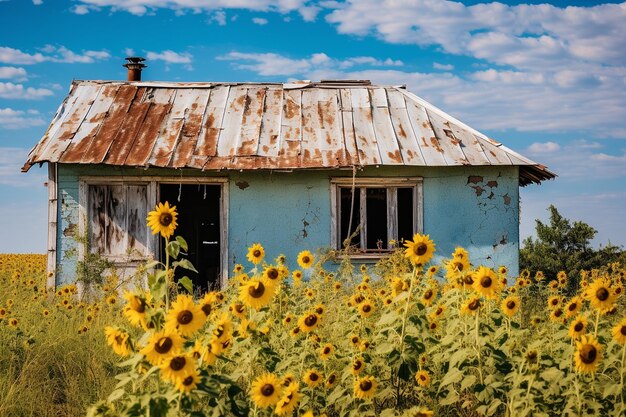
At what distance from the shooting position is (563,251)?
13430mm

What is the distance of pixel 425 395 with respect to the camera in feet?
14.6

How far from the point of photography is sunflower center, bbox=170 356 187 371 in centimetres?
265

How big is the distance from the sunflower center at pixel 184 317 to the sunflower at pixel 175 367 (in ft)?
0.59

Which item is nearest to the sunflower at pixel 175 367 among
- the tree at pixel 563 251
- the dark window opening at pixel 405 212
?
the dark window opening at pixel 405 212

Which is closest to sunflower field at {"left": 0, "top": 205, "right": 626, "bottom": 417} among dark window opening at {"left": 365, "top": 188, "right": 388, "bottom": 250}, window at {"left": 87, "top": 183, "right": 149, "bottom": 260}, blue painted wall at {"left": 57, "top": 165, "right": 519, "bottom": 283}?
blue painted wall at {"left": 57, "top": 165, "right": 519, "bottom": 283}

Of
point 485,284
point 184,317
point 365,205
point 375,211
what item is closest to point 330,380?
point 485,284

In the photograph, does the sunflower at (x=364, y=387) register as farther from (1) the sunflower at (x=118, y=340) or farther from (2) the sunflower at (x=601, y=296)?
(2) the sunflower at (x=601, y=296)

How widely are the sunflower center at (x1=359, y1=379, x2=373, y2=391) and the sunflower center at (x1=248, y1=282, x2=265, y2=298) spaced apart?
75cm

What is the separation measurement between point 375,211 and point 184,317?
8374mm

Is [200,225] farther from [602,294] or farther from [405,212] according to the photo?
[602,294]

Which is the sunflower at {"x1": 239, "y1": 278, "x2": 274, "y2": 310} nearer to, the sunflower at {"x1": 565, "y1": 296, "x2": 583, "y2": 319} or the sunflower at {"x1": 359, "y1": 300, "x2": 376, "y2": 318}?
the sunflower at {"x1": 359, "y1": 300, "x2": 376, "y2": 318}

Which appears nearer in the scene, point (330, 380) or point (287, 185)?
point (330, 380)

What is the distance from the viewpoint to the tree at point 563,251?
514 inches

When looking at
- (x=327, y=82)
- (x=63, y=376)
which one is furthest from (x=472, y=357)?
(x=327, y=82)
